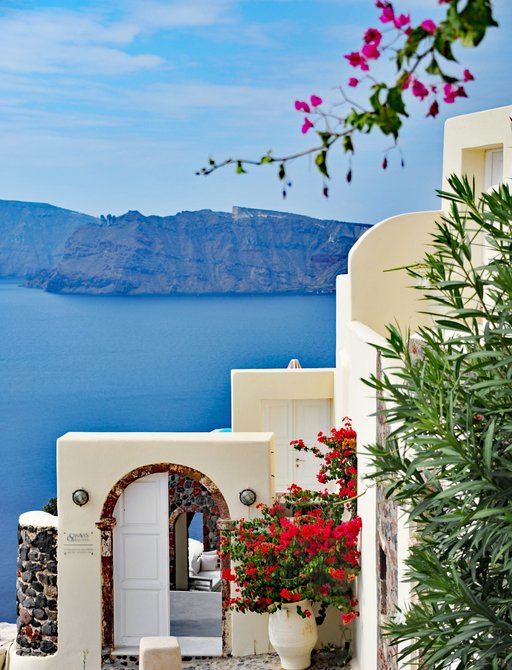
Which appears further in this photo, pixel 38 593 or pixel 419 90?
pixel 38 593

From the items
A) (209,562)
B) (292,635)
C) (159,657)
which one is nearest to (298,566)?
(292,635)

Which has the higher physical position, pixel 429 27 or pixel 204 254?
pixel 204 254

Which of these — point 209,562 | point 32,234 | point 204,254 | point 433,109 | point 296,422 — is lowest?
point 209,562

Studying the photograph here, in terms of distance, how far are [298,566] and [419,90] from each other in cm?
969

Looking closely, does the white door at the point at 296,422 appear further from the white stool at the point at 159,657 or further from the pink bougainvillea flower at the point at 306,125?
the pink bougainvillea flower at the point at 306,125

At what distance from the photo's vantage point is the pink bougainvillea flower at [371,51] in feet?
8.52

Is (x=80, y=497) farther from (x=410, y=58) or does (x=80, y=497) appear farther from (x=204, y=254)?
(x=204, y=254)

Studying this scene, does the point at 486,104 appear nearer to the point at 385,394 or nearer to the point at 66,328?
the point at 66,328

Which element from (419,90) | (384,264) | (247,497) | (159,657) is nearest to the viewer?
(419,90)

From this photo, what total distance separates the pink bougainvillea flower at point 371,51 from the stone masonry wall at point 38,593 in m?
11.3

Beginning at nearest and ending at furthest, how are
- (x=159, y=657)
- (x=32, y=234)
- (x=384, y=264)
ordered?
(x=159, y=657) → (x=384, y=264) → (x=32, y=234)

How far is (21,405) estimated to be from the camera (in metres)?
58.5

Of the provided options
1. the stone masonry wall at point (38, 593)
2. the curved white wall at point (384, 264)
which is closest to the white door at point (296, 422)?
the curved white wall at point (384, 264)

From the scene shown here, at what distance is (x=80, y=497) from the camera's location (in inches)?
509
